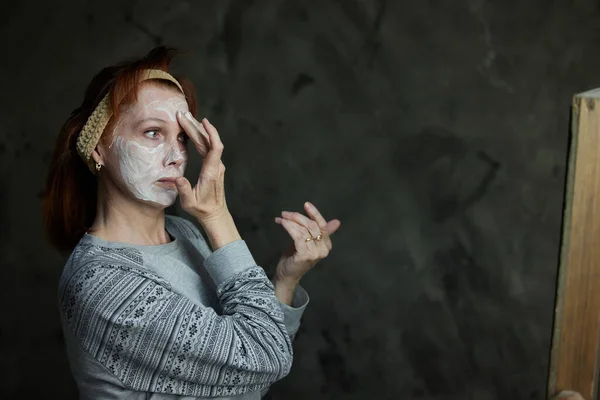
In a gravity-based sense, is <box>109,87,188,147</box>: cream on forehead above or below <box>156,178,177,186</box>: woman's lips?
above

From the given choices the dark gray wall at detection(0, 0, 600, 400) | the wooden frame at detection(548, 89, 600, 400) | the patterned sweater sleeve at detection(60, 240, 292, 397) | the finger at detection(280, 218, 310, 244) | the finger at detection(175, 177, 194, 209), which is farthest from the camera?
the dark gray wall at detection(0, 0, 600, 400)

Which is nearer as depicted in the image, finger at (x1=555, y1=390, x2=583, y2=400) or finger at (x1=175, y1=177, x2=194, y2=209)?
finger at (x1=555, y1=390, x2=583, y2=400)

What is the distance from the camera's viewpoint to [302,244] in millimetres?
1604

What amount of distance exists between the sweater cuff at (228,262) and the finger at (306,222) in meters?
0.23

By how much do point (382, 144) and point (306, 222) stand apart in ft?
2.67

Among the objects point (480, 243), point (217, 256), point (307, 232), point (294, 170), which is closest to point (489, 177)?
point (480, 243)

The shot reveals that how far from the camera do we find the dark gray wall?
2.30 metres

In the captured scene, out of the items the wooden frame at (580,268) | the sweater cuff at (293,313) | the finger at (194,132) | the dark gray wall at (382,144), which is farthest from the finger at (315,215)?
the dark gray wall at (382,144)

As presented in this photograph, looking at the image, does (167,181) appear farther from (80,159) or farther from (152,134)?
(80,159)

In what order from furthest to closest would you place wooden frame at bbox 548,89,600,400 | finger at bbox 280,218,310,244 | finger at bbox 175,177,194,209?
finger at bbox 280,218,310,244
finger at bbox 175,177,194,209
wooden frame at bbox 548,89,600,400

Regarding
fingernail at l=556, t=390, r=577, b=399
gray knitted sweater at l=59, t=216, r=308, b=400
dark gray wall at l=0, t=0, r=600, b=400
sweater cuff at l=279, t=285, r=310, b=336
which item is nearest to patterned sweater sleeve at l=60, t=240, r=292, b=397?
gray knitted sweater at l=59, t=216, r=308, b=400

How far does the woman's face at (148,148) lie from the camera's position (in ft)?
4.72

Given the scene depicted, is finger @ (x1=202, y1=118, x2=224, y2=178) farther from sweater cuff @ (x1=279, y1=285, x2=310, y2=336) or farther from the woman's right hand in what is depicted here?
sweater cuff @ (x1=279, y1=285, x2=310, y2=336)

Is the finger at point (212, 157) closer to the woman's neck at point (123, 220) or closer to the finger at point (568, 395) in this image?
the woman's neck at point (123, 220)
